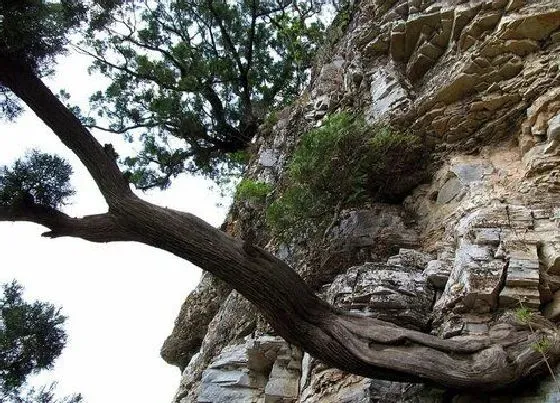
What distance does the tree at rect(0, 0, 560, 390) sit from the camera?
14.5ft

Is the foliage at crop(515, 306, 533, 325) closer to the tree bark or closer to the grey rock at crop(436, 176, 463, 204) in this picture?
the tree bark

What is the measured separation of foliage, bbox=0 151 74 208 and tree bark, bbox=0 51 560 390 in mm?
195

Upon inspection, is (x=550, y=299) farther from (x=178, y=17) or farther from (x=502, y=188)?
(x=178, y=17)

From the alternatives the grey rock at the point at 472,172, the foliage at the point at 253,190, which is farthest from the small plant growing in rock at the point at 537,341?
the foliage at the point at 253,190

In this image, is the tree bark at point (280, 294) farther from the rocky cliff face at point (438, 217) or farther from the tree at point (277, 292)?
the rocky cliff face at point (438, 217)

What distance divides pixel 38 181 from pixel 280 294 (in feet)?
8.87

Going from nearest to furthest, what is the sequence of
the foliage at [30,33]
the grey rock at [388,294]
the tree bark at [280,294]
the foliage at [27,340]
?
1. the tree bark at [280,294]
2. the grey rock at [388,294]
3. the foliage at [30,33]
4. the foliage at [27,340]

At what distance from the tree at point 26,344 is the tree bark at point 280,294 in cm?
233

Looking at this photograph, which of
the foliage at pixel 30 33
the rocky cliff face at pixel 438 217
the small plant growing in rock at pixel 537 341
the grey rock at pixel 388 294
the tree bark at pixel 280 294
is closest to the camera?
the small plant growing in rock at pixel 537 341

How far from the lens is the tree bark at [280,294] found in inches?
174

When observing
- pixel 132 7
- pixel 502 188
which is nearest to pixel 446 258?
pixel 502 188

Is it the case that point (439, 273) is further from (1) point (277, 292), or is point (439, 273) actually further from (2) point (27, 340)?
(2) point (27, 340)

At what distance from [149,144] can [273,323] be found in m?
8.57

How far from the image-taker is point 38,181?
5789 millimetres
